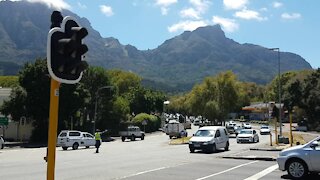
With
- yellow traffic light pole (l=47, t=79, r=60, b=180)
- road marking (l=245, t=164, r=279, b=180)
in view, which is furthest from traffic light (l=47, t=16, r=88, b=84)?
road marking (l=245, t=164, r=279, b=180)

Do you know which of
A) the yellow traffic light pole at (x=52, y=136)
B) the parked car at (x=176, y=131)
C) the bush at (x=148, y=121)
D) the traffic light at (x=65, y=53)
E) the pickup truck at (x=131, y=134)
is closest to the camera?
the traffic light at (x=65, y=53)

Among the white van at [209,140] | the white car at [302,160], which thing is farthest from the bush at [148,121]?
the white car at [302,160]

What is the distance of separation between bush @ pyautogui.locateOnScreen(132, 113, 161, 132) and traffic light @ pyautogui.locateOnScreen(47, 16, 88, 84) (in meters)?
77.9

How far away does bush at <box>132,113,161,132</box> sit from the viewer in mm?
84944

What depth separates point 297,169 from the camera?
1491 centimetres

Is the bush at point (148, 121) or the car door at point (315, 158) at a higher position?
the bush at point (148, 121)

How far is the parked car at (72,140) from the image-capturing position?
39.8 meters

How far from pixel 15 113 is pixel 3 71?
137001 millimetres

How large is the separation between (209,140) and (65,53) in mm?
25648

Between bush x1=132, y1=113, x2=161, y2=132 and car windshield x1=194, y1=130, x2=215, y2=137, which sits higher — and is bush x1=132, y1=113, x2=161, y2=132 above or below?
above

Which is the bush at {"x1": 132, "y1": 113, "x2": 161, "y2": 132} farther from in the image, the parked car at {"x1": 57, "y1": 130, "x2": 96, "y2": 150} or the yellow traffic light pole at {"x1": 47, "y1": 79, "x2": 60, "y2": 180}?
the yellow traffic light pole at {"x1": 47, "y1": 79, "x2": 60, "y2": 180}

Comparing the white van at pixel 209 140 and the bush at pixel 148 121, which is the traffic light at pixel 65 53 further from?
the bush at pixel 148 121

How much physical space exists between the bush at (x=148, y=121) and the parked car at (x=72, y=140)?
4093cm

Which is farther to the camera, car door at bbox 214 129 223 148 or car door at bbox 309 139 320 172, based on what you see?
car door at bbox 214 129 223 148
